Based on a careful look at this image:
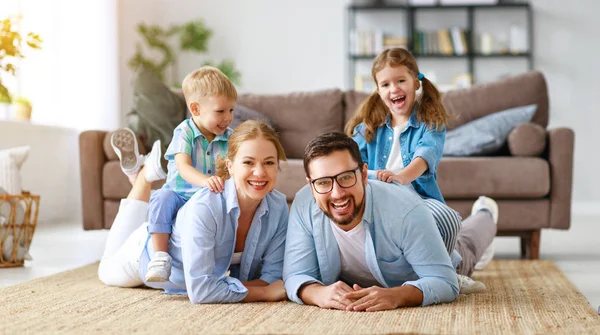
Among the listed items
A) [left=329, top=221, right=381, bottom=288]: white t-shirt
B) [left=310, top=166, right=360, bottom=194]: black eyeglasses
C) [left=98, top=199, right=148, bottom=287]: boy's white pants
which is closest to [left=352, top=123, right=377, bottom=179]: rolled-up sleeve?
[left=329, top=221, right=381, bottom=288]: white t-shirt

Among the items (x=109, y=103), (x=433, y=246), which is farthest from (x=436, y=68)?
(x=433, y=246)

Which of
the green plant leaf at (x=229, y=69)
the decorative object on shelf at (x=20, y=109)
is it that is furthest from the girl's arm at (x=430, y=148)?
the green plant leaf at (x=229, y=69)

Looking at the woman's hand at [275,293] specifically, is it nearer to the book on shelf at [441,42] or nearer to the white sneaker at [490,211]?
the white sneaker at [490,211]

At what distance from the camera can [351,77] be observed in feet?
24.6

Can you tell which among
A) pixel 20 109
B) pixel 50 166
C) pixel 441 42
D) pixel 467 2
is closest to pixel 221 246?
A: pixel 20 109

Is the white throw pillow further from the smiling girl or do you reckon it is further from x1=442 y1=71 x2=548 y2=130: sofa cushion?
x1=442 y1=71 x2=548 y2=130: sofa cushion

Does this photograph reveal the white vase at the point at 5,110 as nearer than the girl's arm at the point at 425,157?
No

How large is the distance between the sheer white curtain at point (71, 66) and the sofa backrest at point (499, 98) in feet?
10.6

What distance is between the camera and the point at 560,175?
3.79 metres

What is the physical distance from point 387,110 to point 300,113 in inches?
76.3

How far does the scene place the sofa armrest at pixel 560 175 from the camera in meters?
3.75

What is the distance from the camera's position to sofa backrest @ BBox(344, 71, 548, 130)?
4.51 metres

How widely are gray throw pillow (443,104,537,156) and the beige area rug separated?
151 centimetres

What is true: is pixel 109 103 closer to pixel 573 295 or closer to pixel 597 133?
pixel 597 133
